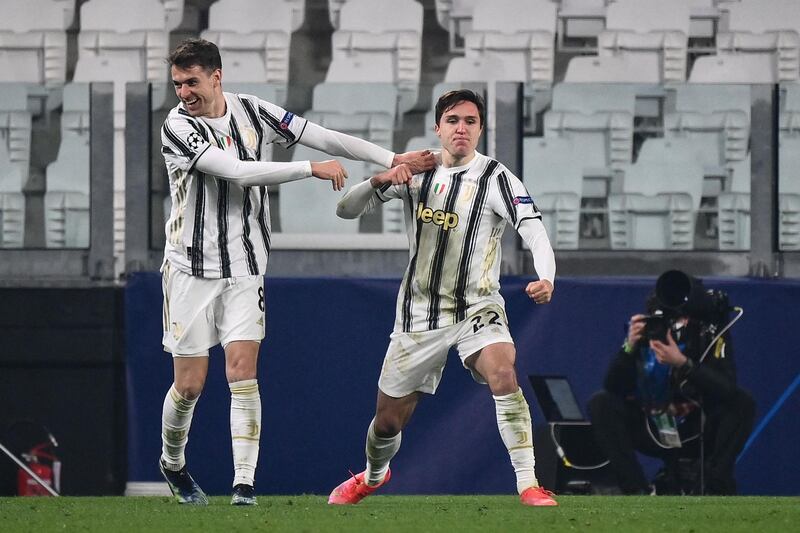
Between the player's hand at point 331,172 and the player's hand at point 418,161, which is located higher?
the player's hand at point 418,161

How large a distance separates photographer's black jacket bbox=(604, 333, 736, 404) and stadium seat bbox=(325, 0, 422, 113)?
5.29 m

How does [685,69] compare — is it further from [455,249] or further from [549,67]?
[455,249]

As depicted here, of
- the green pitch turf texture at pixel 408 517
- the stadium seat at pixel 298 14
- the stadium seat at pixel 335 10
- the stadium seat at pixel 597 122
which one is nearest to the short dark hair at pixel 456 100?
the green pitch turf texture at pixel 408 517

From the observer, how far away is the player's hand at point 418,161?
5.72 m

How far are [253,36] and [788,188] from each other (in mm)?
5918

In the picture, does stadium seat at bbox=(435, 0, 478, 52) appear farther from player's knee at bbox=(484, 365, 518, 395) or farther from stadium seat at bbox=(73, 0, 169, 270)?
player's knee at bbox=(484, 365, 518, 395)

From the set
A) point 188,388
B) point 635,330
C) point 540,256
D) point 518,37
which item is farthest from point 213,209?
point 518,37

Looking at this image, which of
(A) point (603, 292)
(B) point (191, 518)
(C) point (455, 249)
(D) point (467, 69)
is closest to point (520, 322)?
(A) point (603, 292)

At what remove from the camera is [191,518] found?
4.97 metres

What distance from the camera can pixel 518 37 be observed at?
511 inches

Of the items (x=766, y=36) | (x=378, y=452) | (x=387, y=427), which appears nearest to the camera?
(x=387, y=427)

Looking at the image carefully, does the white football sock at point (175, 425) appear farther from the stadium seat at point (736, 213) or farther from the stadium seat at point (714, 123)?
the stadium seat at point (714, 123)

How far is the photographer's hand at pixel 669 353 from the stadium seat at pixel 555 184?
1.15 metres

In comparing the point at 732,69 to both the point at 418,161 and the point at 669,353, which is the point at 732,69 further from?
the point at 418,161
